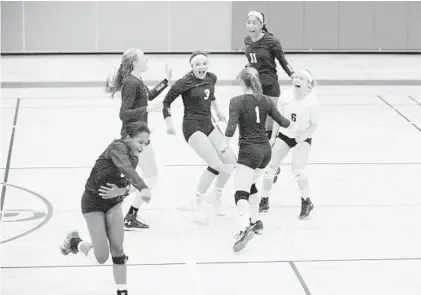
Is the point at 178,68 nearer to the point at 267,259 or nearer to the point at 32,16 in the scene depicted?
the point at 32,16

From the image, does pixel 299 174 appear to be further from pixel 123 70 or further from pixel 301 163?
pixel 123 70

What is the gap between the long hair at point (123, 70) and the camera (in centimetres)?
1143

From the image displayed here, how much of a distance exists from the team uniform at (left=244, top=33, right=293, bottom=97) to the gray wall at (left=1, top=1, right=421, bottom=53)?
11.7 metres

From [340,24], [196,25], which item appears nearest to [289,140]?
[196,25]

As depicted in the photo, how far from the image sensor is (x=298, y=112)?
39.5 feet

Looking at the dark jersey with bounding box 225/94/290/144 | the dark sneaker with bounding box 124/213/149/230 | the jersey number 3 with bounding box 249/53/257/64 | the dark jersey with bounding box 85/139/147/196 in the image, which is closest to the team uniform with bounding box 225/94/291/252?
the dark jersey with bounding box 225/94/290/144

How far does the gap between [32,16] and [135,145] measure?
16.3m

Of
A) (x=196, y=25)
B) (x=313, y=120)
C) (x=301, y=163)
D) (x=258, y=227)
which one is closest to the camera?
(x=258, y=227)

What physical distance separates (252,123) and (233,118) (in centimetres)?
26

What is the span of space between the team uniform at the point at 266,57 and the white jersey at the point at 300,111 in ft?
5.45

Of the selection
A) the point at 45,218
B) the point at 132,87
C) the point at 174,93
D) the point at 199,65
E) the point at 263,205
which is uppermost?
the point at 199,65

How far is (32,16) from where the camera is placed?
24750mm

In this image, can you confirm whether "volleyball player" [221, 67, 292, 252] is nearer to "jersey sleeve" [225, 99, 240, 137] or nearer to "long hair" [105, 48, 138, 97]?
"jersey sleeve" [225, 99, 240, 137]

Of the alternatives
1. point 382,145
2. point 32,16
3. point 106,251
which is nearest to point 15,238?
point 106,251
